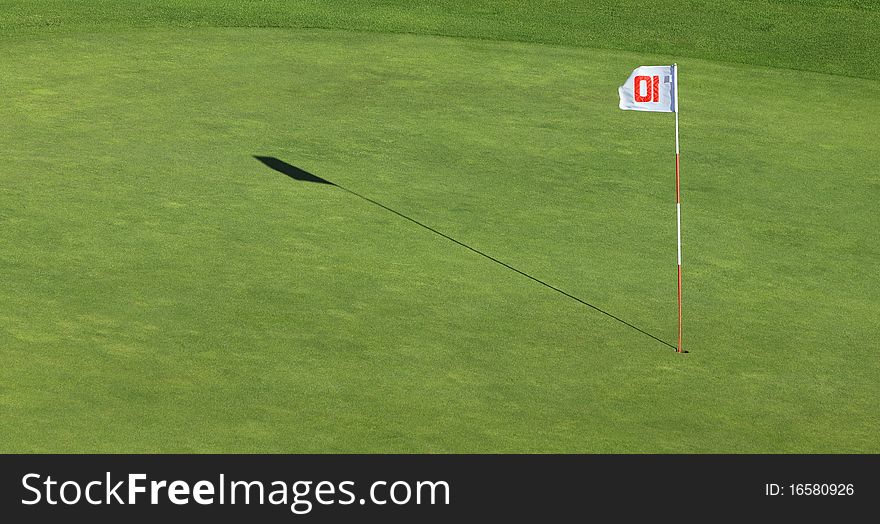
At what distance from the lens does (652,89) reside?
47.8ft

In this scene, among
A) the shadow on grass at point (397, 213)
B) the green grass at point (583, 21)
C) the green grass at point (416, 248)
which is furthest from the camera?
the green grass at point (583, 21)

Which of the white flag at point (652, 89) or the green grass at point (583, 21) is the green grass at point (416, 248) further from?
the white flag at point (652, 89)

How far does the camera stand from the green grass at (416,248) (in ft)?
38.4

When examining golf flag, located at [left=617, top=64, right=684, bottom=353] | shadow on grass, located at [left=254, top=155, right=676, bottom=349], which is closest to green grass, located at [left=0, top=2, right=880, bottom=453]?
shadow on grass, located at [left=254, top=155, right=676, bottom=349]

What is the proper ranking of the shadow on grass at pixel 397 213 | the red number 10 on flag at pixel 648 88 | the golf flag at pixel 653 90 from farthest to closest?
the red number 10 on flag at pixel 648 88
the golf flag at pixel 653 90
the shadow on grass at pixel 397 213

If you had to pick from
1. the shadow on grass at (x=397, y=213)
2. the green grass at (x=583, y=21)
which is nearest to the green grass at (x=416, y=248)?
the shadow on grass at (x=397, y=213)

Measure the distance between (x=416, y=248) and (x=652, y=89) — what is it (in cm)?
328

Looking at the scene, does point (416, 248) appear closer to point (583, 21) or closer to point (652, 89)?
point (652, 89)

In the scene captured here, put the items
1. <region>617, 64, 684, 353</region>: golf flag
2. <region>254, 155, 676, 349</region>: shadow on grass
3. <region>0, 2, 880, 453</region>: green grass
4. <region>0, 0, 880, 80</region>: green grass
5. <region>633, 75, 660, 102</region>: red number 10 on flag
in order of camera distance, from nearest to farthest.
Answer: <region>0, 2, 880, 453</region>: green grass, <region>254, 155, 676, 349</region>: shadow on grass, <region>617, 64, 684, 353</region>: golf flag, <region>633, 75, 660, 102</region>: red number 10 on flag, <region>0, 0, 880, 80</region>: green grass

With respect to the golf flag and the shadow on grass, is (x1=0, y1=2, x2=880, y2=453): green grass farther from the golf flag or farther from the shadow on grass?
→ the golf flag

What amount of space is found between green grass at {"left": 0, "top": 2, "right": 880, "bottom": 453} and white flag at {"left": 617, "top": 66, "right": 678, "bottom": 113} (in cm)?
200

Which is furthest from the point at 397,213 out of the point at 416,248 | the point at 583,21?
the point at 583,21

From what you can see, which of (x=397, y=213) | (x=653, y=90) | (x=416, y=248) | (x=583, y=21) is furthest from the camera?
(x=583, y=21)

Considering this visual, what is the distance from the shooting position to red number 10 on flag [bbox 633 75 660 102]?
14.5 m
